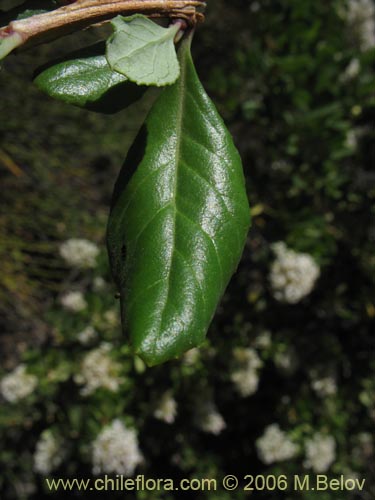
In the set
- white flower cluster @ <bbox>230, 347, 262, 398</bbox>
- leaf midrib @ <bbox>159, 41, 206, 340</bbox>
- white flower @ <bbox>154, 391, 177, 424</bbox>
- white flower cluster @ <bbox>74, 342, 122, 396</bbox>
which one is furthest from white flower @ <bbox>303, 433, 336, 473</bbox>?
leaf midrib @ <bbox>159, 41, 206, 340</bbox>

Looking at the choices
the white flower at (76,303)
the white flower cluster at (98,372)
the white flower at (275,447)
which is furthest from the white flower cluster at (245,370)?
the white flower at (76,303)

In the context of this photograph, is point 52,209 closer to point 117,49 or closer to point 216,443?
point 216,443

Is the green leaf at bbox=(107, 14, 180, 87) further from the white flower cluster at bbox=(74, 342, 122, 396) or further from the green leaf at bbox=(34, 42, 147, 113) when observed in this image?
the white flower cluster at bbox=(74, 342, 122, 396)

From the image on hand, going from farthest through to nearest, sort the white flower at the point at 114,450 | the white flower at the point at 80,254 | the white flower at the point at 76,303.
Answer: the white flower at the point at 80,254 → the white flower at the point at 76,303 → the white flower at the point at 114,450

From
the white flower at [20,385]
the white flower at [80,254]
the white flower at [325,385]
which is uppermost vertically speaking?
the white flower at [80,254]

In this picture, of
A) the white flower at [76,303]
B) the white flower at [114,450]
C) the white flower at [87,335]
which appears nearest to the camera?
the white flower at [114,450]

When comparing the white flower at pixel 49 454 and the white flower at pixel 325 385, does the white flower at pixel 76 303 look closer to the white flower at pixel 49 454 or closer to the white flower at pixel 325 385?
the white flower at pixel 49 454
